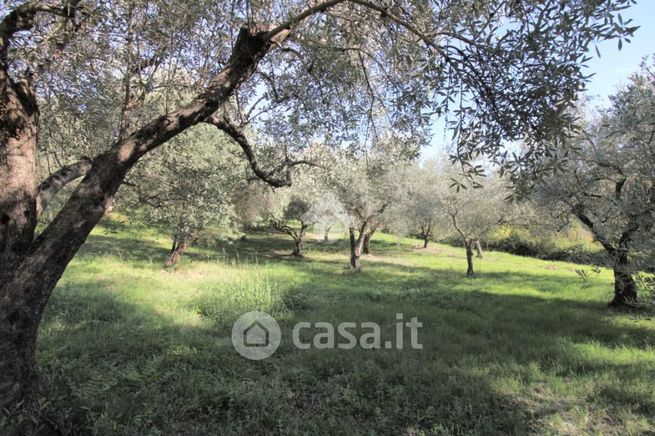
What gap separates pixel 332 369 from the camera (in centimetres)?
570

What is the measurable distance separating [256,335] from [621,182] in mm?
9440

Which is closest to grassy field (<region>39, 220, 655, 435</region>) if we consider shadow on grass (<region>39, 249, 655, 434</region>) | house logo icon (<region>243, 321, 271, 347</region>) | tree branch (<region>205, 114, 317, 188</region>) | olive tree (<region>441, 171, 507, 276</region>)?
shadow on grass (<region>39, 249, 655, 434</region>)

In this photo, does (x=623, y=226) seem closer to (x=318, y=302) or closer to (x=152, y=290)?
(x=318, y=302)

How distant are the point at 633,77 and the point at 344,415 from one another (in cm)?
944

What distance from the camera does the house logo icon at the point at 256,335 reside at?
6.37m

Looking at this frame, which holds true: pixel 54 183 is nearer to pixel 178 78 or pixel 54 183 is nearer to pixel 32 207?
pixel 32 207

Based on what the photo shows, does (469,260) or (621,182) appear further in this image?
(469,260)

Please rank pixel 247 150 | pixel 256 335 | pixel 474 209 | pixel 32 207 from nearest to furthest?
1. pixel 32 207
2. pixel 247 150
3. pixel 256 335
4. pixel 474 209

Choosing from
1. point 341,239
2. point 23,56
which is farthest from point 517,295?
point 341,239

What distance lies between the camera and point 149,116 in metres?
6.28

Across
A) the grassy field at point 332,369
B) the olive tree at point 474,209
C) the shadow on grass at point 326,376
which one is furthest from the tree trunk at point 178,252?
the olive tree at point 474,209

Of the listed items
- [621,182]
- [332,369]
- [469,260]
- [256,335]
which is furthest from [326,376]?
[469,260]

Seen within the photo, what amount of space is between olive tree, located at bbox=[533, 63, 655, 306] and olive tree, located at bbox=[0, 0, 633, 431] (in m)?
0.82

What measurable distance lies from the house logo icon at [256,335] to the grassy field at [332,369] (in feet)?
0.68
